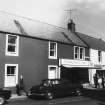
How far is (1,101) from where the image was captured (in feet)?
45.9

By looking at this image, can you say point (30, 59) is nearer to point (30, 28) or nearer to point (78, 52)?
point (30, 28)

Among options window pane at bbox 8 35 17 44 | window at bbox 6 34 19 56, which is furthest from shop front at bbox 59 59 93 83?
window pane at bbox 8 35 17 44

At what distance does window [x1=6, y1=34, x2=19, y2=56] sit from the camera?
66.1 feet

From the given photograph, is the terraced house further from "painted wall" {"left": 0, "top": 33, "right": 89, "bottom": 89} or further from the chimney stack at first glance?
the chimney stack

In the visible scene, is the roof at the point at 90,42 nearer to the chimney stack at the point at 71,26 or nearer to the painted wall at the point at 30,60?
the chimney stack at the point at 71,26

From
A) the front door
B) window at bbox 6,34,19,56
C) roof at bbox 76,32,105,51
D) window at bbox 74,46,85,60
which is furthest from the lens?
roof at bbox 76,32,105,51

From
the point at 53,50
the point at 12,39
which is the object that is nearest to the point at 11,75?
the point at 12,39

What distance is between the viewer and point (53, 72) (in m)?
24.3

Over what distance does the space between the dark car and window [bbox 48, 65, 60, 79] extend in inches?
195

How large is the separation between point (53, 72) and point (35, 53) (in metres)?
3.47

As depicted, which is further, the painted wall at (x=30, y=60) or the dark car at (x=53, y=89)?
the painted wall at (x=30, y=60)

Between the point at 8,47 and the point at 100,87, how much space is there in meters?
12.4

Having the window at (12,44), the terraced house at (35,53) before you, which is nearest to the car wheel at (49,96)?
the terraced house at (35,53)

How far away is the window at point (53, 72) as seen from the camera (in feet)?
78.1
